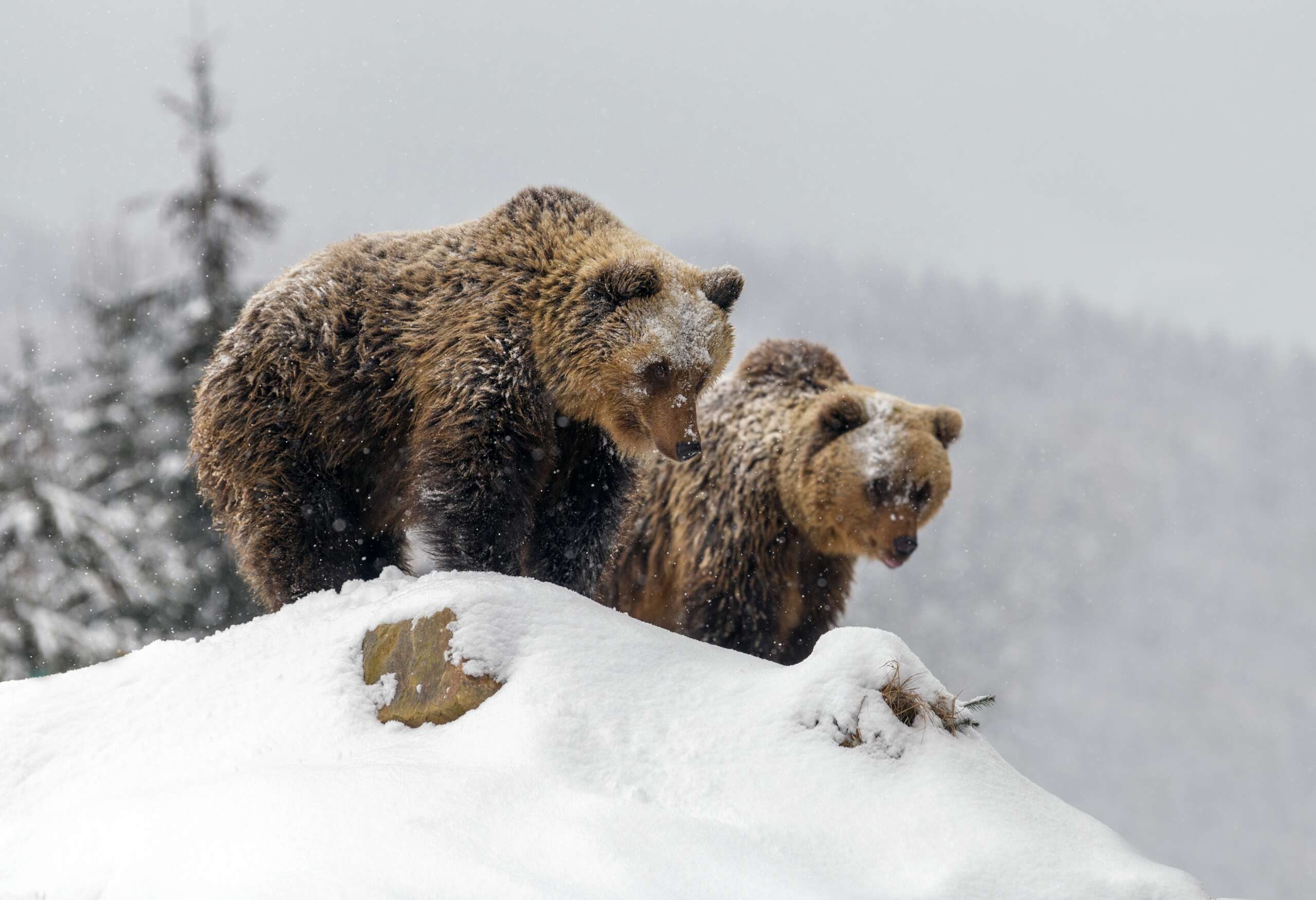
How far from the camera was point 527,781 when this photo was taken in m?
3.52

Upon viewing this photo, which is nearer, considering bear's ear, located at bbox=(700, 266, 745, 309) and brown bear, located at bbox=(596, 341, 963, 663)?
bear's ear, located at bbox=(700, 266, 745, 309)

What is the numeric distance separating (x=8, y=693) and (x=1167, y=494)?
3270 inches

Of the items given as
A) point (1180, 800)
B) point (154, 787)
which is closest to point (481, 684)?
point (154, 787)

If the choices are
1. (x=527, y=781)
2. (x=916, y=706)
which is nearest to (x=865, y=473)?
(x=916, y=706)

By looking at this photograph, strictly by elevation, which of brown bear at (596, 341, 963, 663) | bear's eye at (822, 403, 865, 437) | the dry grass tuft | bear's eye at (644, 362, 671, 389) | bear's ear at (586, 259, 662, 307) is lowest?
brown bear at (596, 341, 963, 663)

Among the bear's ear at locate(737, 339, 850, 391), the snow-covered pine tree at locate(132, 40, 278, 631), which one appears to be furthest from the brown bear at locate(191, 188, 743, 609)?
the snow-covered pine tree at locate(132, 40, 278, 631)

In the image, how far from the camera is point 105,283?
1605cm

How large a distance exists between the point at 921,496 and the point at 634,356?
3111mm

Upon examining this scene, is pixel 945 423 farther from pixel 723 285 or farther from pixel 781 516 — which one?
pixel 723 285

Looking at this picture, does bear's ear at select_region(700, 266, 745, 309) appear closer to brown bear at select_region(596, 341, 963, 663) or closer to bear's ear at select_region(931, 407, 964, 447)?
brown bear at select_region(596, 341, 963, 663)

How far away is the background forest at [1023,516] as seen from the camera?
12594mm

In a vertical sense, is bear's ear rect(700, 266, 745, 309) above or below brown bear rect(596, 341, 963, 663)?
above

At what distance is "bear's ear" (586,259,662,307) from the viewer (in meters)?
5.30

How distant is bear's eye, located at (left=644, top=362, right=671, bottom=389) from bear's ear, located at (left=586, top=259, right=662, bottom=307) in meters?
0.35
